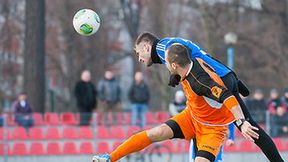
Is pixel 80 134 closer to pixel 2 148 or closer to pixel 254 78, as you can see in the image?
pixel 2 148


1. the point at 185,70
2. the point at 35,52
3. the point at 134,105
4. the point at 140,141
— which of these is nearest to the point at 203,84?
the point at 185,70

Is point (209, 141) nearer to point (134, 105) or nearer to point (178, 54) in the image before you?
point (178, 54)

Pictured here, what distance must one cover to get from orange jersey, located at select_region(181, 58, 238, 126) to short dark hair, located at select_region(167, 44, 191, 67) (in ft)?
0.48

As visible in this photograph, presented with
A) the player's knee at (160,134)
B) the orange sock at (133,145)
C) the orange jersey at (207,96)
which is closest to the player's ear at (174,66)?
the orange jersey at (207,96)

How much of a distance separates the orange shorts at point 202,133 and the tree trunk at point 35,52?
12974mm

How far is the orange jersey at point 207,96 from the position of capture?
8664 mm

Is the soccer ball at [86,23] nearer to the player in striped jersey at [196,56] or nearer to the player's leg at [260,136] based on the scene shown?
the player in striped jersey at [196,56]

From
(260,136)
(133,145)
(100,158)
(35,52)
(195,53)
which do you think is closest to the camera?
(100,158)

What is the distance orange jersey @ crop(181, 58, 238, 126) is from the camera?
8664 millimetres

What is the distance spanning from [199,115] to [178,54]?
0.88 metres

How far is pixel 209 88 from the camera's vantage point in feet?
28.5

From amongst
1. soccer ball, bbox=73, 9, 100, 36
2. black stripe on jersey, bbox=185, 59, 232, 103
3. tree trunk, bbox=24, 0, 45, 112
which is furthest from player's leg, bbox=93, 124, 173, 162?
tree trunk, bbox=24, 0, 45, 112

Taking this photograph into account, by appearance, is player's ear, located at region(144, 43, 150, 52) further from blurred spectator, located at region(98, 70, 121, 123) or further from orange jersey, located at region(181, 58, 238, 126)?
blurred spectator, located at region(98, 70, 121, 123)

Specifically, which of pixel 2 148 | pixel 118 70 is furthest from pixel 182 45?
pixel 118 70
